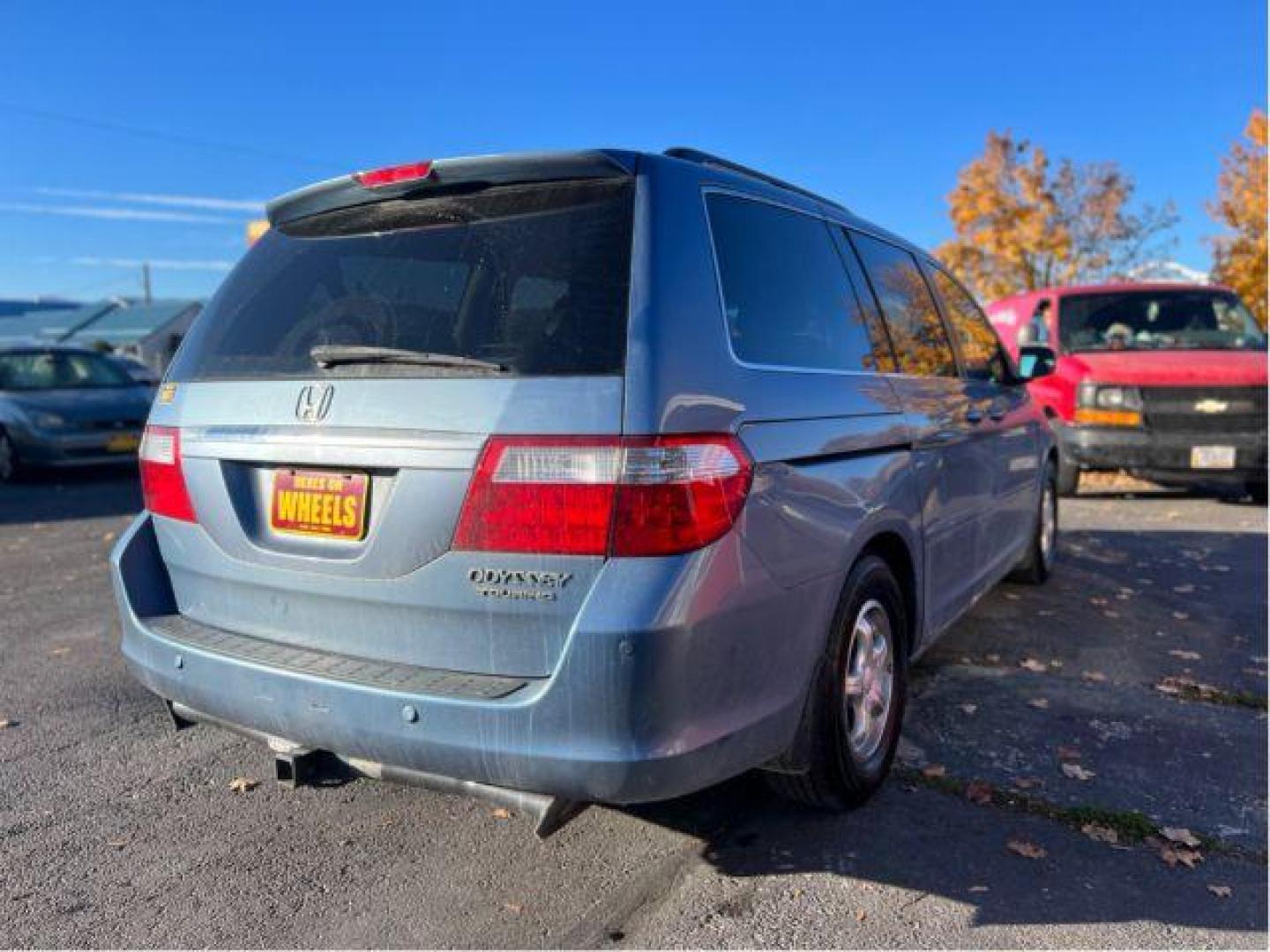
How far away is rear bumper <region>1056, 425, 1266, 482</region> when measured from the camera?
8.74 m

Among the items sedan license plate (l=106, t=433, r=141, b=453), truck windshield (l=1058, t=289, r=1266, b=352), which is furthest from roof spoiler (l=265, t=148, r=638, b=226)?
sedan license plate (l=106, t=433, r=141, b=453)

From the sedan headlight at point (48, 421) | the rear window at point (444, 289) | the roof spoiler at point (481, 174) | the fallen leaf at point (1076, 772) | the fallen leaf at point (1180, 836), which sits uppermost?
the roof spoiler at point (481, 174)

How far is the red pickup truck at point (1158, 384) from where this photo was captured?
8750 millimetres

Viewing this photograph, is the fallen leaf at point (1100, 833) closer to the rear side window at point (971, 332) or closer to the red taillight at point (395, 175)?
the rear side window at point (971, 332)

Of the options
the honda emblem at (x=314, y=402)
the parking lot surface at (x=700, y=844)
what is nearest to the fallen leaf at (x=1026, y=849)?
the parking lot surface at (x=700, y=844)

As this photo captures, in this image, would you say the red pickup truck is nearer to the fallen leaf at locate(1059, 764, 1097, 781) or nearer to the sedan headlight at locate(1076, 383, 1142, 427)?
the sedan headlight at locate(1076, 383, 1142, 427)

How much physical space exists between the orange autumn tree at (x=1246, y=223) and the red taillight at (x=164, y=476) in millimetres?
18515

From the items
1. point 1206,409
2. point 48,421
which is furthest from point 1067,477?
point 48,421

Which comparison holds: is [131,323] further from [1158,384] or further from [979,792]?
[979,792]

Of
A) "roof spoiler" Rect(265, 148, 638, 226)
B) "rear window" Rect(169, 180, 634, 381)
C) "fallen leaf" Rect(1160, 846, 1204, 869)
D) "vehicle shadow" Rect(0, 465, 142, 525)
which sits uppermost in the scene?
"roof spoiler" Rect(265, 148, 638, 226)

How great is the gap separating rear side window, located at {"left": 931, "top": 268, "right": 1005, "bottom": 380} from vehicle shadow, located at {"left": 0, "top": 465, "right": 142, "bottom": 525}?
7.49 metres

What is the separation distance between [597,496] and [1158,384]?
8.32 m

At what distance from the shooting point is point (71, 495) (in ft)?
33.6

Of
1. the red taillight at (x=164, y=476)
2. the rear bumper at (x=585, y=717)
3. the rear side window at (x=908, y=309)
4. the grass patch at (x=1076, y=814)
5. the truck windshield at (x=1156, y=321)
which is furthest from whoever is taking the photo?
the truck windshield at (x=1156, y=321)
